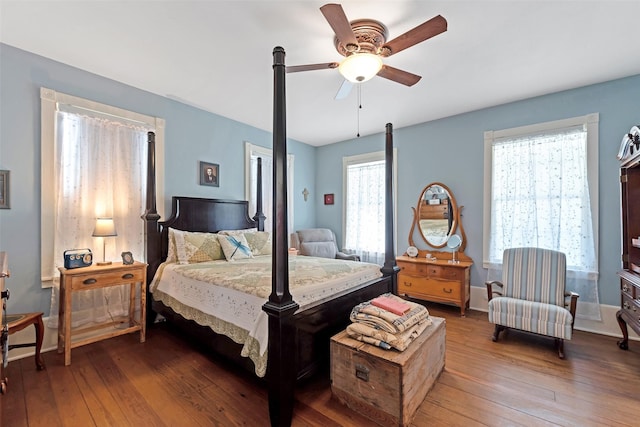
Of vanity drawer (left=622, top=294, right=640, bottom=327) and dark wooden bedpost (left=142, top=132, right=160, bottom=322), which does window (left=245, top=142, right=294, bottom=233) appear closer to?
dark wooden bedpost (left=142, top=132, right=160, bottom=322)

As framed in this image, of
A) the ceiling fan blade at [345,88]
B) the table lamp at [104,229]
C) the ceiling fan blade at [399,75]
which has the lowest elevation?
the table lamp at [104,229]

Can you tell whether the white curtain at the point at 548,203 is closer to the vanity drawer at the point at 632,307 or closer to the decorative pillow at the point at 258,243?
the vanity drawer at the point at 632,307

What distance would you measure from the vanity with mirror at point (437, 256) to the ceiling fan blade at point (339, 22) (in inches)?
115

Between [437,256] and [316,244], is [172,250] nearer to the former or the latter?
[316,244]

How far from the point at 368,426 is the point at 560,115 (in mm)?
3872

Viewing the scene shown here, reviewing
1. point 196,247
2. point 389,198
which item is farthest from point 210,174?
point 389,198

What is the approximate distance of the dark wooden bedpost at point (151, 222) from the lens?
3.15 metres

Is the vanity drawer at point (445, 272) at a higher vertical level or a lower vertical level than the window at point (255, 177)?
lower

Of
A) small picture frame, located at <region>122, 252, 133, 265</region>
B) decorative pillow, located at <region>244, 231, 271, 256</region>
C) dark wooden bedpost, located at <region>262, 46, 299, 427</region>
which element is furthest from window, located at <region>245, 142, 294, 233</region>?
dark wooden bedpost, located at <region>262, 46, 299, 427</region>

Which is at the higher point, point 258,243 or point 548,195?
point 548,195

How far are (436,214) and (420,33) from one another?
2.90 meters

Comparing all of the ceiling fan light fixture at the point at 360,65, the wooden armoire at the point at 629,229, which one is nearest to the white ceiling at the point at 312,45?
the ceiling fan light fixture at the point at 360,65

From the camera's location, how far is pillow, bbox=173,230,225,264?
3.10m

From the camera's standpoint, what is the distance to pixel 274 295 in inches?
66.9
